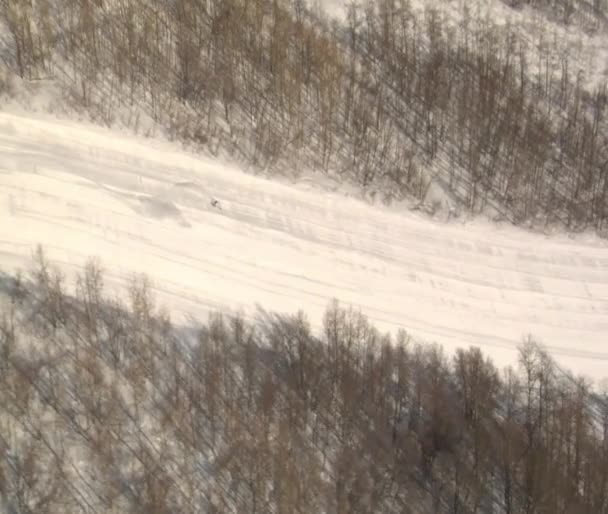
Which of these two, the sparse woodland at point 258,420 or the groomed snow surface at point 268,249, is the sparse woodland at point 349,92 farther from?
the sparse woodland at point 258,420

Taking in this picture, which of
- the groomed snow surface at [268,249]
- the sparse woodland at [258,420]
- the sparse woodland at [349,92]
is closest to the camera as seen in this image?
the sparse woodland at [258,420]

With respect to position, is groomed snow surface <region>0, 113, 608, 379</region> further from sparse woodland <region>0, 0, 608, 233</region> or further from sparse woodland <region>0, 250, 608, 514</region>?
sparse woodland <region>0, 0, 608, 233</region>

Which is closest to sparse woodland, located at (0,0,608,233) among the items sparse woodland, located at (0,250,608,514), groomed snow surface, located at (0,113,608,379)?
groomed snow surface, located at (0,113,608,379)

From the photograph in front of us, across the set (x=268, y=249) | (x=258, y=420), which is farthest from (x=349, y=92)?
(x=258, y=420)

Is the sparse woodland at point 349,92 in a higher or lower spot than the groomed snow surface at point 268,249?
higher

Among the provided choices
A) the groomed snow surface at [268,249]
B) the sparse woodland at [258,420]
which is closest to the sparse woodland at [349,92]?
the groomed snow surface at [268,249]

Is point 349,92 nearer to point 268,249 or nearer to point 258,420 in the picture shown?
point 268,249
